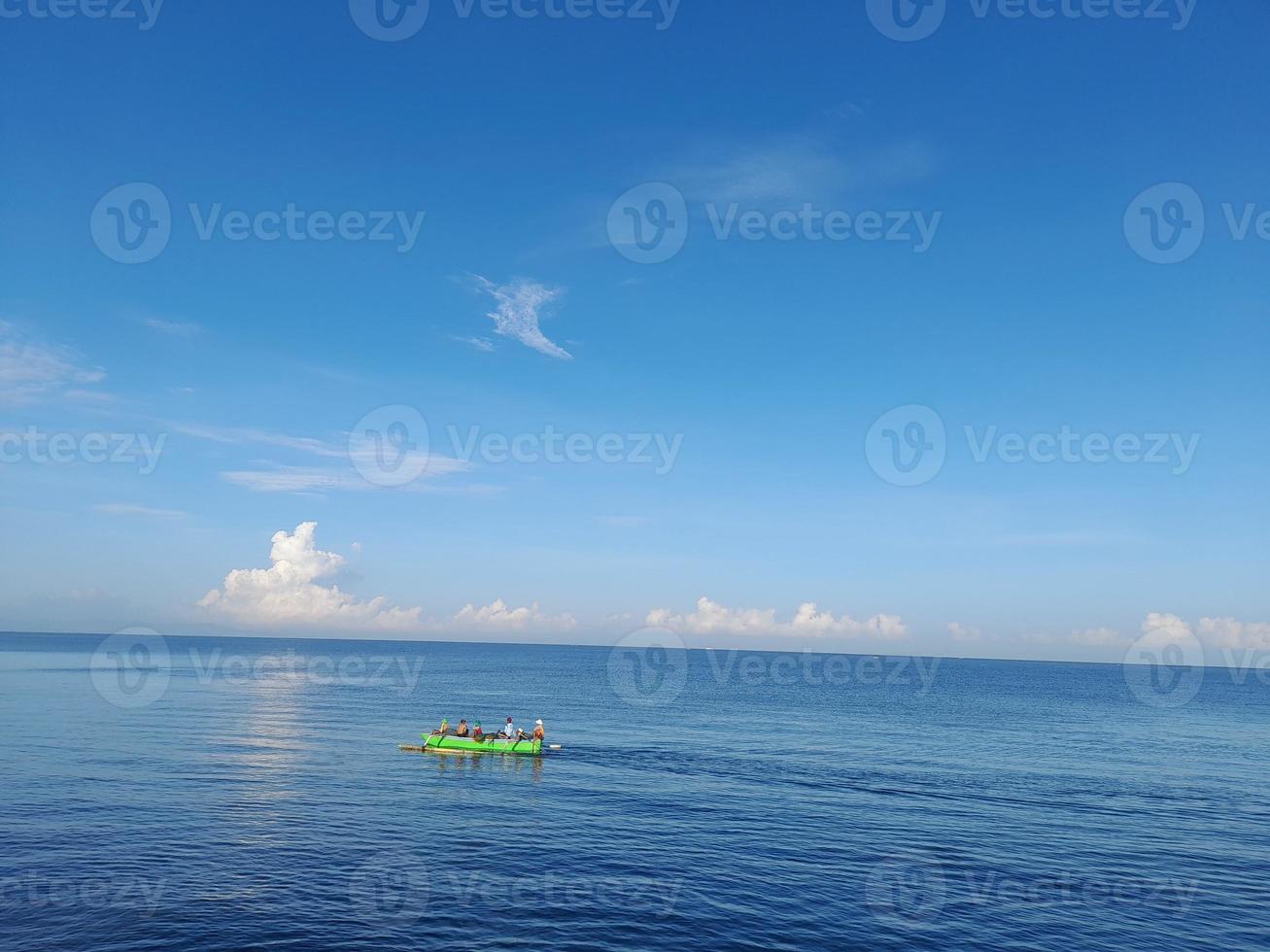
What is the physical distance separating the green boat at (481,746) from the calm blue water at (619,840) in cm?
104

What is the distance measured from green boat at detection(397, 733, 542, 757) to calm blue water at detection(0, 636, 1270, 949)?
3.43ft

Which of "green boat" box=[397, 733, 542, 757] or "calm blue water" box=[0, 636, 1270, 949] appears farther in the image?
"green boat" box=[397, 733, 542, 757]

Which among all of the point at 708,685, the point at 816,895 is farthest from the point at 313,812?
the point at 708,685

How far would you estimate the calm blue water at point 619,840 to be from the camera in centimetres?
3130

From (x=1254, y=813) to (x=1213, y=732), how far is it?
64.7 metres

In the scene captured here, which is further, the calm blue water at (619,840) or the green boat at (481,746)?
the green boat at (481,746)

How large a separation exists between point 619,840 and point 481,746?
2722cm

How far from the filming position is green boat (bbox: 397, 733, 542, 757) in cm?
6625

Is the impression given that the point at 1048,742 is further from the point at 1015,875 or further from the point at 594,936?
the point at 594,936

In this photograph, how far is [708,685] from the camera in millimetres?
173750

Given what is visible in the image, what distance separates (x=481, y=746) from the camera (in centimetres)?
6644

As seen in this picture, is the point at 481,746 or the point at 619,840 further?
the point at 481,746

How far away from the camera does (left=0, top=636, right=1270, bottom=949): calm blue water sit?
3130cm

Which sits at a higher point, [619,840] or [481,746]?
[619,840]
